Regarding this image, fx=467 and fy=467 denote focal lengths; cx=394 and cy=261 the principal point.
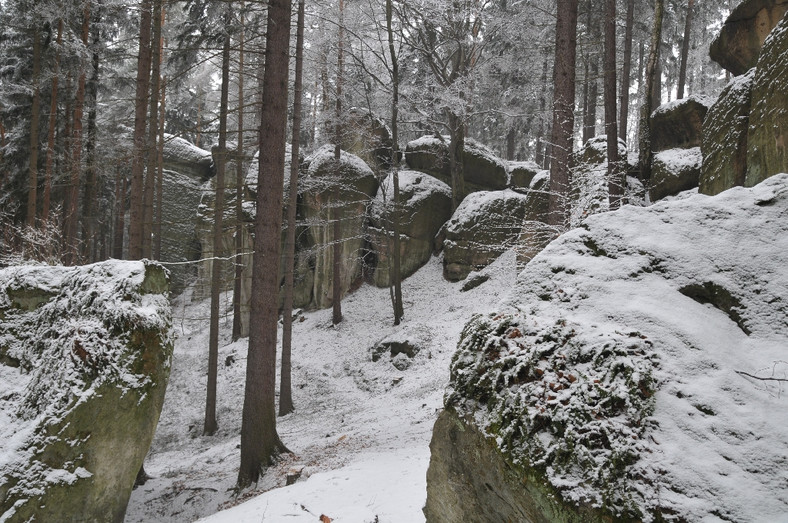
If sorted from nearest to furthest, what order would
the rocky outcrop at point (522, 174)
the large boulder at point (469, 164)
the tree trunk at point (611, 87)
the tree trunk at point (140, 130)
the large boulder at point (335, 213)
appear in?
the tree trunk at point (140, 130) → the tree trunk at point (611, 87) → the large boulder at point (335, 213) → the rocky outcrop at point (522, 174) → the large boulder at point (469, 164)

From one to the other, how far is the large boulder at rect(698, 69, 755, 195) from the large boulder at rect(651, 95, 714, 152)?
12.5ft

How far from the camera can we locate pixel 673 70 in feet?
88.3

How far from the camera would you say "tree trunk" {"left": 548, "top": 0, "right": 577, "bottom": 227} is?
7988 mm

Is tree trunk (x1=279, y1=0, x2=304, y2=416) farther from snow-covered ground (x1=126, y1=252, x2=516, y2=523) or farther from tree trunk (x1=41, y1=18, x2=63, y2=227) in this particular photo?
tree trunk (x1=41, y1=18, x2=63, y2=227)

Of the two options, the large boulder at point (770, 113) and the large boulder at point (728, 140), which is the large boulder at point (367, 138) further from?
the large boulder at point (770, 113)

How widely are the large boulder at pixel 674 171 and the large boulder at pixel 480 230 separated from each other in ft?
17.6

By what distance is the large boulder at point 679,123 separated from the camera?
39.2 feet

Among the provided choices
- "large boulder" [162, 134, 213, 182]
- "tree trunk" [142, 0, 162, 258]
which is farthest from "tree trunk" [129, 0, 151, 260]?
"large boulder" [162, 134, 213, 182]

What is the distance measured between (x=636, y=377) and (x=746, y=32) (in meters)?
11.8

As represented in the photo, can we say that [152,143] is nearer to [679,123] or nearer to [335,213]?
[335,213]

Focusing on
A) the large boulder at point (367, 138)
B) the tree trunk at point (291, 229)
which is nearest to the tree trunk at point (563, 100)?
the tree trunk at point (291, 229)

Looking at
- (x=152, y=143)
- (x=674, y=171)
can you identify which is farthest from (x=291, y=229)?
(x=674, y=171)

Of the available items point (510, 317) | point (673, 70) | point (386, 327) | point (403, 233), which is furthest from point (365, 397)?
point (673, 70)

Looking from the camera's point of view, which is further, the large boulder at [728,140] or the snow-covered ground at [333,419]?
the large boulder at [728,140]
